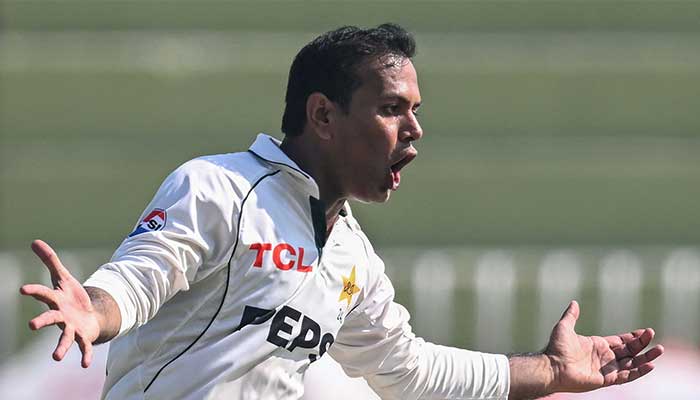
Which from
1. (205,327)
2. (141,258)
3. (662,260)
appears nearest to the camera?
(141,258)

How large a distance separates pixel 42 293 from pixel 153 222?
683 millimetres

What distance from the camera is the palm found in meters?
5.50

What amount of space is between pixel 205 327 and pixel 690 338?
39.3 ft

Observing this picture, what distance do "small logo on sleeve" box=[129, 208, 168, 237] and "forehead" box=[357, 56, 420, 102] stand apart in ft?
2.78

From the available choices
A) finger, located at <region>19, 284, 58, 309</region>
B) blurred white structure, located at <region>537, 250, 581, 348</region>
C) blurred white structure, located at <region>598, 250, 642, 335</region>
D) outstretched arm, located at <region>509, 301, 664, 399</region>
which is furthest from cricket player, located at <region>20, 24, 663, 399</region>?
blurred white structure, located at <region>598, 250, 642, 335</region>

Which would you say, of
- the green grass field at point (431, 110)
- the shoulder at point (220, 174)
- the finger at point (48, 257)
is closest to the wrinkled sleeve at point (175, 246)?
the shoulder at point (220, 174)

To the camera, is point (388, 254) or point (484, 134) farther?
point (484, 134)

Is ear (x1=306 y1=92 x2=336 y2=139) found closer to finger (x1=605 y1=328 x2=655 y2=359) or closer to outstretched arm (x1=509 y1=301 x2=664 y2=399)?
outstretched arm (x1=509 y1=301 x2=664 y2=399)

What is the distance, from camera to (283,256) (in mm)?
4734

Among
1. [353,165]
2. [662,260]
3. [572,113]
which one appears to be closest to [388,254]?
[662,260]

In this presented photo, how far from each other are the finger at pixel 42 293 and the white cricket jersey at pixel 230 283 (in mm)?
305

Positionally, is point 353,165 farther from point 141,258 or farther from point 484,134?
point 484,134

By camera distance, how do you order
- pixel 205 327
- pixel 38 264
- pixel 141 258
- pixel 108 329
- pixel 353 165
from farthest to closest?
pixel 38 264
pixel 353 165
pixel 205 327
pixel 141 258
pixel 108 329

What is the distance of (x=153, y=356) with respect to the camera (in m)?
4.66
